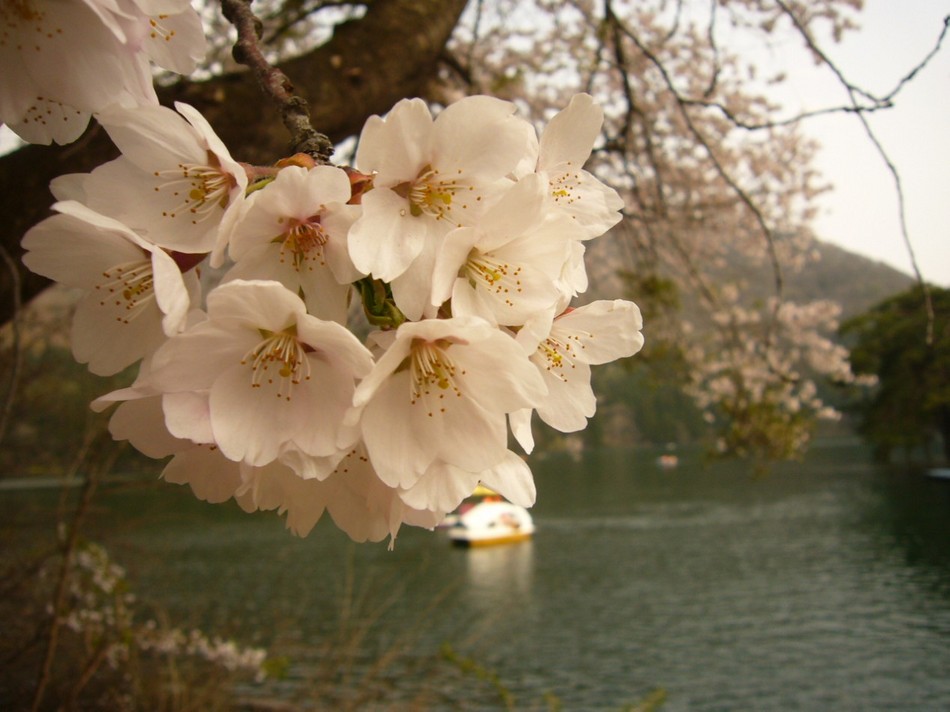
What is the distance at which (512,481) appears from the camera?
22.2 inches

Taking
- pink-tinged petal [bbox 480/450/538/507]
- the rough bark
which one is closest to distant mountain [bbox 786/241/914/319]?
the rough bark

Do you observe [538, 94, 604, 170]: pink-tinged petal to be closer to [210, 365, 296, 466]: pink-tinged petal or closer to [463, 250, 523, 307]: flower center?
[463, 250, 523, 307]: flower center

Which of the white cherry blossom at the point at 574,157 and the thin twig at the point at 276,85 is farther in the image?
the white cherry blossom at the point at 574,157

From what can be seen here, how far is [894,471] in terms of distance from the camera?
34.8 m

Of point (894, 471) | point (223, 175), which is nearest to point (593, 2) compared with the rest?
point (223, 175)

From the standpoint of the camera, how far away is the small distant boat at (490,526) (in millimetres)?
22141

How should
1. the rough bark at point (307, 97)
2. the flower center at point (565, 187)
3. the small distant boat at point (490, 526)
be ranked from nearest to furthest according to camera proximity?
the flower center at point (565, 187), the rough bark at point (307, 97), the small distant boat at point (490, 526)

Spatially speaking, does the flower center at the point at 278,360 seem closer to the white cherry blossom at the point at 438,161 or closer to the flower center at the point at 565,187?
the white cherry blossom at the point at 438,161

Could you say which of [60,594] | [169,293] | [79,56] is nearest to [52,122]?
[79,56]

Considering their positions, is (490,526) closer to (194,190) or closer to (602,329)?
(602,329)

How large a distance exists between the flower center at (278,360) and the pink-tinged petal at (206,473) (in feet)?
0.27

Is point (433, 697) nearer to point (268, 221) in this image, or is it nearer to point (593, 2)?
point (593, 2)

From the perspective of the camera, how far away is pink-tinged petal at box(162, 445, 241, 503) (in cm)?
54

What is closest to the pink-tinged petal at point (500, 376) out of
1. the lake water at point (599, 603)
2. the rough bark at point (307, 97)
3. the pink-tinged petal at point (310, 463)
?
the pink-tinged petal at point (310, 463)
